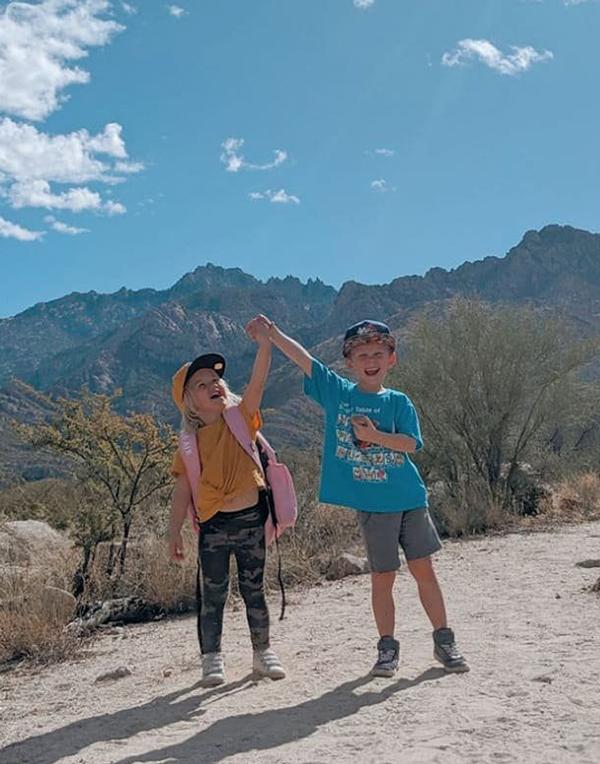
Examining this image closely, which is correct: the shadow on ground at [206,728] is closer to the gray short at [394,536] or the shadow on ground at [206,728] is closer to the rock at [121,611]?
the gray short at [394,536]

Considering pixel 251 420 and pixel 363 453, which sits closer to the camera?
pixel 363 453

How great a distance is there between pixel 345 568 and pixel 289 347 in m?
3.46

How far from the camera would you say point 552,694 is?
11.8 feet

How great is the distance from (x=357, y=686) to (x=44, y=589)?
300 cm

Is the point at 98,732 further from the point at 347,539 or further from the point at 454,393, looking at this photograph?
the point at 454,393

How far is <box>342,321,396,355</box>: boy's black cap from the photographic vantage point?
4168 mm

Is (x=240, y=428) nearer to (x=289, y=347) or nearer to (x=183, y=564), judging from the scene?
(x=289, y=347)

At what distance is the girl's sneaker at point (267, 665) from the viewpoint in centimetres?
421

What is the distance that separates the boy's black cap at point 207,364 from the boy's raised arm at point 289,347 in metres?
0.31

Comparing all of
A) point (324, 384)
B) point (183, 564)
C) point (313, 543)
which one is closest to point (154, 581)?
point (183, 564)

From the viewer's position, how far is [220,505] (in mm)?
4219

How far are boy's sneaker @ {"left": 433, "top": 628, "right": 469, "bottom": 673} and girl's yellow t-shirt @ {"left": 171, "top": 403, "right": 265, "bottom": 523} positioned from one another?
3.86 feet

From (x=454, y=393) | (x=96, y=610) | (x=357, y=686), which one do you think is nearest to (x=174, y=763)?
(x=357, y=686)

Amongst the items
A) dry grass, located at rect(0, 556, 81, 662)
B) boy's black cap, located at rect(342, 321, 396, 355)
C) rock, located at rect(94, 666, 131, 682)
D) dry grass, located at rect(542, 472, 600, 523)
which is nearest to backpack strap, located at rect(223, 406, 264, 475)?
boy's black cap, located at rect(342, 321, 396, 355)
